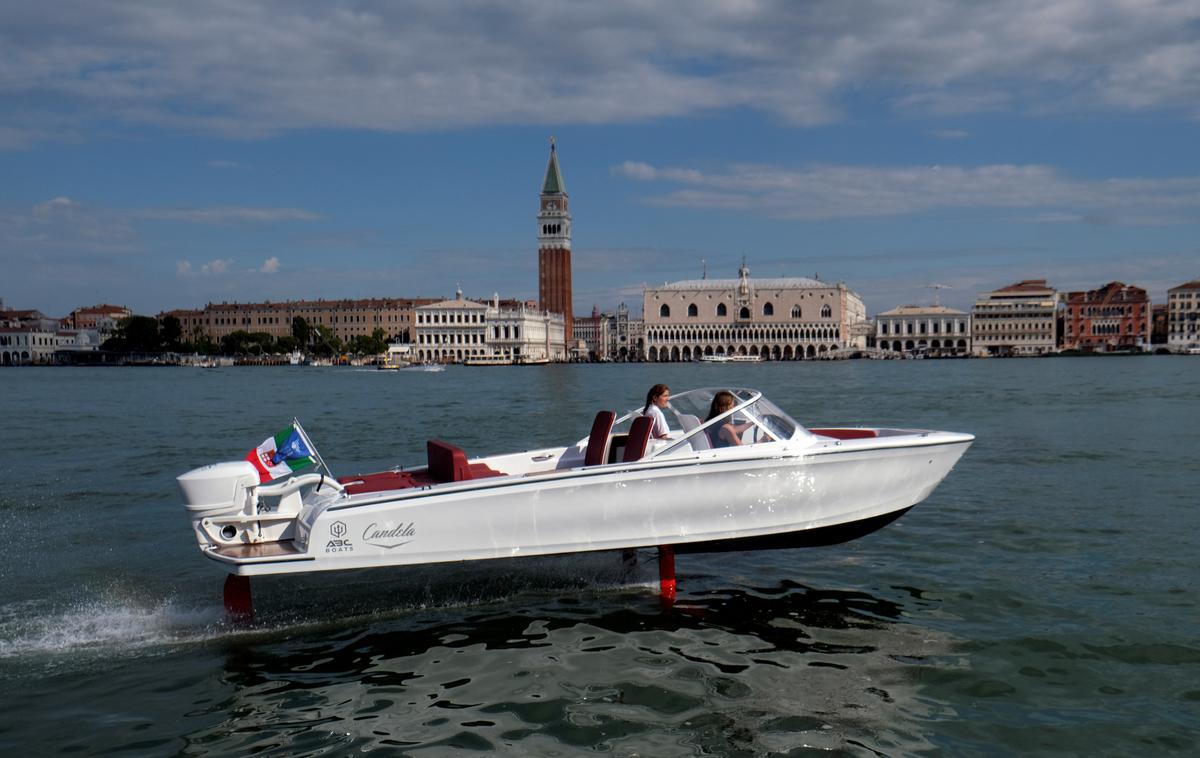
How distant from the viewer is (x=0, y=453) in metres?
20.0

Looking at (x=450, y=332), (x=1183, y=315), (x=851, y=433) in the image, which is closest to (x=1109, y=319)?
(x=1183, y=315)

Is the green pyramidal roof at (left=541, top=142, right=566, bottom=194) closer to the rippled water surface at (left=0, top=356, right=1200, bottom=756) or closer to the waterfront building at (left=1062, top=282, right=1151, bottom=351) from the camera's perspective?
the waterfront building at (left=1062, top=282, right=1151, bottom=351)

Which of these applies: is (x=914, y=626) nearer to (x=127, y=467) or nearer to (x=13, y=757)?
(x=13, y=757)

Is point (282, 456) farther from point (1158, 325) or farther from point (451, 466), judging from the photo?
point (1158, 325)

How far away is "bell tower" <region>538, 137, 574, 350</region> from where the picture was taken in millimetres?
154375

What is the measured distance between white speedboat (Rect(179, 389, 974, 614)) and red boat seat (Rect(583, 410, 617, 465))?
4 cm

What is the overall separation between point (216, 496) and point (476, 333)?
144068mm

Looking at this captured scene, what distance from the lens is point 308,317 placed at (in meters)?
159

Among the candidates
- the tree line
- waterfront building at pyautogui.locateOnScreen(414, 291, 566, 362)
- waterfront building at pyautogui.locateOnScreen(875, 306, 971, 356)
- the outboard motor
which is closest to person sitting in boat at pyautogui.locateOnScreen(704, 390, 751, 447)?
the outboard motor

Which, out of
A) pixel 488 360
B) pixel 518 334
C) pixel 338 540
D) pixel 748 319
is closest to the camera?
pixel 338 540

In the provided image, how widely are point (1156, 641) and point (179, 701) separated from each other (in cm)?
654

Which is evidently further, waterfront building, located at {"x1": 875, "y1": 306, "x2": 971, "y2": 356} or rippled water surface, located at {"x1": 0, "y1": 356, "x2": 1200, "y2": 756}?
waterfront building, located at {"x1": 875, "y1": 306, "x2": 971, "y2": 356}

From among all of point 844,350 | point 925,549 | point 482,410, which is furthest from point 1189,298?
point 925,549

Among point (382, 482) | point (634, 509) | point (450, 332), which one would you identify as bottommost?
point (634, 509)
